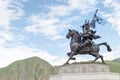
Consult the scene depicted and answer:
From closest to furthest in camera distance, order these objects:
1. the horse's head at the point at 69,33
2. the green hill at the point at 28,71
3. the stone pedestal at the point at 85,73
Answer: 1. the stone pedestal at the point at 85,73
2. the horse's head at the point at 69,33
3. the green hill at the point at 28,71

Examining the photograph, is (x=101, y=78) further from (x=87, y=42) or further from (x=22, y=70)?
(x=22, y=70)

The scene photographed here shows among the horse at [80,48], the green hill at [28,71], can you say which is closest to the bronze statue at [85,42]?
the horse at [80,48]

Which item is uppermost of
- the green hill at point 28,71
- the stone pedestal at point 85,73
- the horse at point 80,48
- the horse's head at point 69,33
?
the green hill at point 28,71

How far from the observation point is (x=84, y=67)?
29.4 metres

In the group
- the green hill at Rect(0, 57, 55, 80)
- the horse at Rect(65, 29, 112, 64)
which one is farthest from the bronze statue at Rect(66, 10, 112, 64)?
the green hill at Rect(0, 57, 55, 80)

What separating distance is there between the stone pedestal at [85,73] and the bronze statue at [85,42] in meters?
0.76

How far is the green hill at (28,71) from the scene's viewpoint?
434 ft

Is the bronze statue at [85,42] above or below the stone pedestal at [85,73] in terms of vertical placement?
above

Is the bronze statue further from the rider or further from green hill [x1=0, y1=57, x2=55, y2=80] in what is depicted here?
green hill [x1=0, y1=57, x2=55, y2=80]

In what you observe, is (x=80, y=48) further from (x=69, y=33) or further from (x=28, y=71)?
(x=28, y=71)

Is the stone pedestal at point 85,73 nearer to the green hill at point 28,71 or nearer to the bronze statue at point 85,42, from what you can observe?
the bronze statue at point 85,42

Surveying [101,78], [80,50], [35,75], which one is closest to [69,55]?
[80,50]

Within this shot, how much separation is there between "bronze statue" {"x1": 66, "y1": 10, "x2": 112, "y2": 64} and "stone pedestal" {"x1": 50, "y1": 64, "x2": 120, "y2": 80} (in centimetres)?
76

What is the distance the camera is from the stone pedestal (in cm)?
2861
